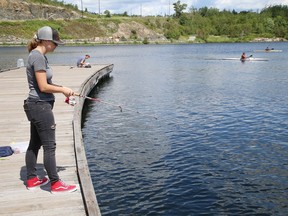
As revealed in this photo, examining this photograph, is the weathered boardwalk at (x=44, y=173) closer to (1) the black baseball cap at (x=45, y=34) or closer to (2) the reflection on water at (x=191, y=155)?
(2) the reflection on water at (x=191, y=155)

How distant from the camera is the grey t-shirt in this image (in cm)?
603

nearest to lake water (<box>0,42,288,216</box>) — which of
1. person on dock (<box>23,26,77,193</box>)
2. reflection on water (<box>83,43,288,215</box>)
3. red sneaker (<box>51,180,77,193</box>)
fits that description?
reflection on water (<box>83,43,288,215</box>)

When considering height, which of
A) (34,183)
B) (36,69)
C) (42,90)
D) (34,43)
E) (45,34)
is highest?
(45,34)

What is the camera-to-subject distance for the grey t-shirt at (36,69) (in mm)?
6028

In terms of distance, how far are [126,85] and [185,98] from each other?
333 inches

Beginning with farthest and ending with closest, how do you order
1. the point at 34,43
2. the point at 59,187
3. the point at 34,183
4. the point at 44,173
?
the point at 44,173 → the point at 34,183 → the point at 59,187 → the point at 34,43

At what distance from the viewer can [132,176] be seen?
10883 mm

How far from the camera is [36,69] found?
6.02 meters

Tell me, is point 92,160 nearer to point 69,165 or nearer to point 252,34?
point 69,165

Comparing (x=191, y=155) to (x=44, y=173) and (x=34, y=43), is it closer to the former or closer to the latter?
(x=44, y=173)

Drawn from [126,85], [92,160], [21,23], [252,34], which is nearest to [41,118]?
[92,160]

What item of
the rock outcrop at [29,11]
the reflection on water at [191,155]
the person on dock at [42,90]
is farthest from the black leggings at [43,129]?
the rock outcrop at [29,11]

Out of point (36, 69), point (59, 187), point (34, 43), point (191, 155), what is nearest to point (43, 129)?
point (36, 69)

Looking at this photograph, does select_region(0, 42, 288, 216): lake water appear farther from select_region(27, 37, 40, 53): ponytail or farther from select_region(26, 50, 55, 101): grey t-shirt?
select_region(27, 37, 40, 53): ponytail
